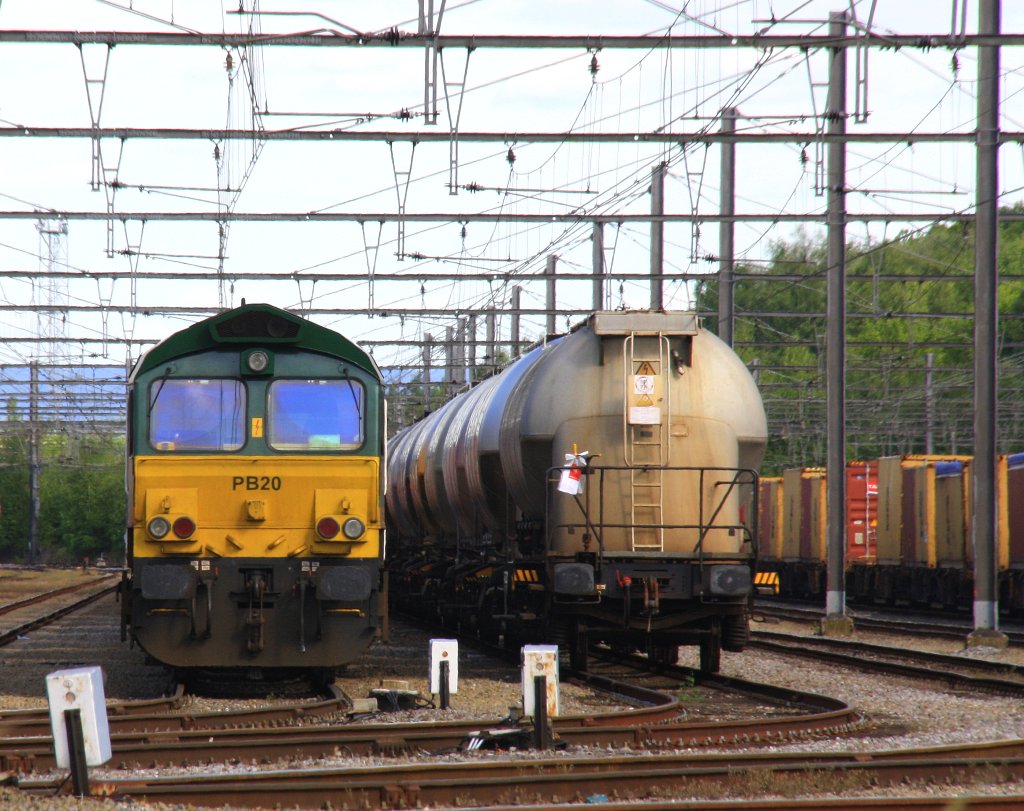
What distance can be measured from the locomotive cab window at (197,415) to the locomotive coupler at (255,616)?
4.16ft

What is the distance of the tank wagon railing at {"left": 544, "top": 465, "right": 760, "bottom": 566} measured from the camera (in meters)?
14.1

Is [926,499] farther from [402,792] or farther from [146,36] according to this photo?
[402,792]

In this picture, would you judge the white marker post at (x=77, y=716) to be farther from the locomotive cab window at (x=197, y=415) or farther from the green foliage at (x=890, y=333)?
the green foliage at (x=890, y=333)

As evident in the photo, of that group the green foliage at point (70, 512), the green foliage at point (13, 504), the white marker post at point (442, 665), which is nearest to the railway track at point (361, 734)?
the white marker post at point (442, 665)

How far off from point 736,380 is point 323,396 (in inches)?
160

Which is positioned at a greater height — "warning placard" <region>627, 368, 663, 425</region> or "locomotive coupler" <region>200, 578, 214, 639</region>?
"warning placard" <region>627, 368, 663, 425</region>

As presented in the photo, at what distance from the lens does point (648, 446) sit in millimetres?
14336

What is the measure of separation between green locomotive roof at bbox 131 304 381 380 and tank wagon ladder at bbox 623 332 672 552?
2690 mm

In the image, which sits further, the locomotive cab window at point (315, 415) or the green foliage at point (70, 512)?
the green foliage at point (70, 512)

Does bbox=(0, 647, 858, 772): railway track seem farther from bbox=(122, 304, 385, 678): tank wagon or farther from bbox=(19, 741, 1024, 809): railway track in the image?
bbox=(122, 304, 385, 678): tank wagon

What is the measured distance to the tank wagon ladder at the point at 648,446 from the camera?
14.3 m

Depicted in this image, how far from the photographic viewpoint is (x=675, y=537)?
1436cm

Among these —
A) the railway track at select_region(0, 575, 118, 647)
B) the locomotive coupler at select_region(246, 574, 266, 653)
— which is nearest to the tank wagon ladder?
the locomotive coupler at select_region(246, 574, 266, 653)

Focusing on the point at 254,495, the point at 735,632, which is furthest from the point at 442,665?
the point at 735,632
